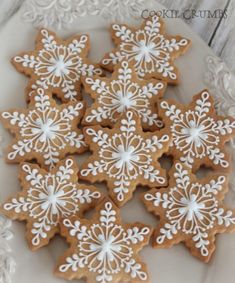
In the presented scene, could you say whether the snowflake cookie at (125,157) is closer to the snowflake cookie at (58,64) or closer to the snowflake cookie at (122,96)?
the snowflake cookie at (122,96)

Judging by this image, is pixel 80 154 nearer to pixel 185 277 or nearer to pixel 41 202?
pixel 41 202

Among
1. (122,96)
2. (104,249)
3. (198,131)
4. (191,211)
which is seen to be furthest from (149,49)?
(104,249)

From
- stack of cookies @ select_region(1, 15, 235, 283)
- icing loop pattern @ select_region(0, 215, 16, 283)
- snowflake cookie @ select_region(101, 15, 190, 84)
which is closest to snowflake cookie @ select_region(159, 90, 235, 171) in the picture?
stack of cookies @ select_region(1, 15, 235, 283)

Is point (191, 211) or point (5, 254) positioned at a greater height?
point (191, 211)

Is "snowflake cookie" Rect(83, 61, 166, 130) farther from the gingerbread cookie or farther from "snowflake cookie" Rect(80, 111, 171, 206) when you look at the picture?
the gingerbread cookie

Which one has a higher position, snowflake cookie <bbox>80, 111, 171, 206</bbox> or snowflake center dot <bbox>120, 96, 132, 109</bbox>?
snowflake center dot <bbox>120, 96, 132, 109</bbox>

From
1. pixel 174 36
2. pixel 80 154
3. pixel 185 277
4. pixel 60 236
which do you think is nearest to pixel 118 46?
pixel 174 36

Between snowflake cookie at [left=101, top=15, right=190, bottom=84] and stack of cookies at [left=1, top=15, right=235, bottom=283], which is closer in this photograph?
stack of cookies at [left=1, top=15, right=235, bottom=283]

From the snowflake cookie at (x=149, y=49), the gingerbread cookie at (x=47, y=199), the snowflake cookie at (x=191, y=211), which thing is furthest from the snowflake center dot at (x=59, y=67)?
the snowflake cookie at (x=191, y=211)

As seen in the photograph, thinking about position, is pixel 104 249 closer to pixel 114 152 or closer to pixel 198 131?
→ pixel 114 152
